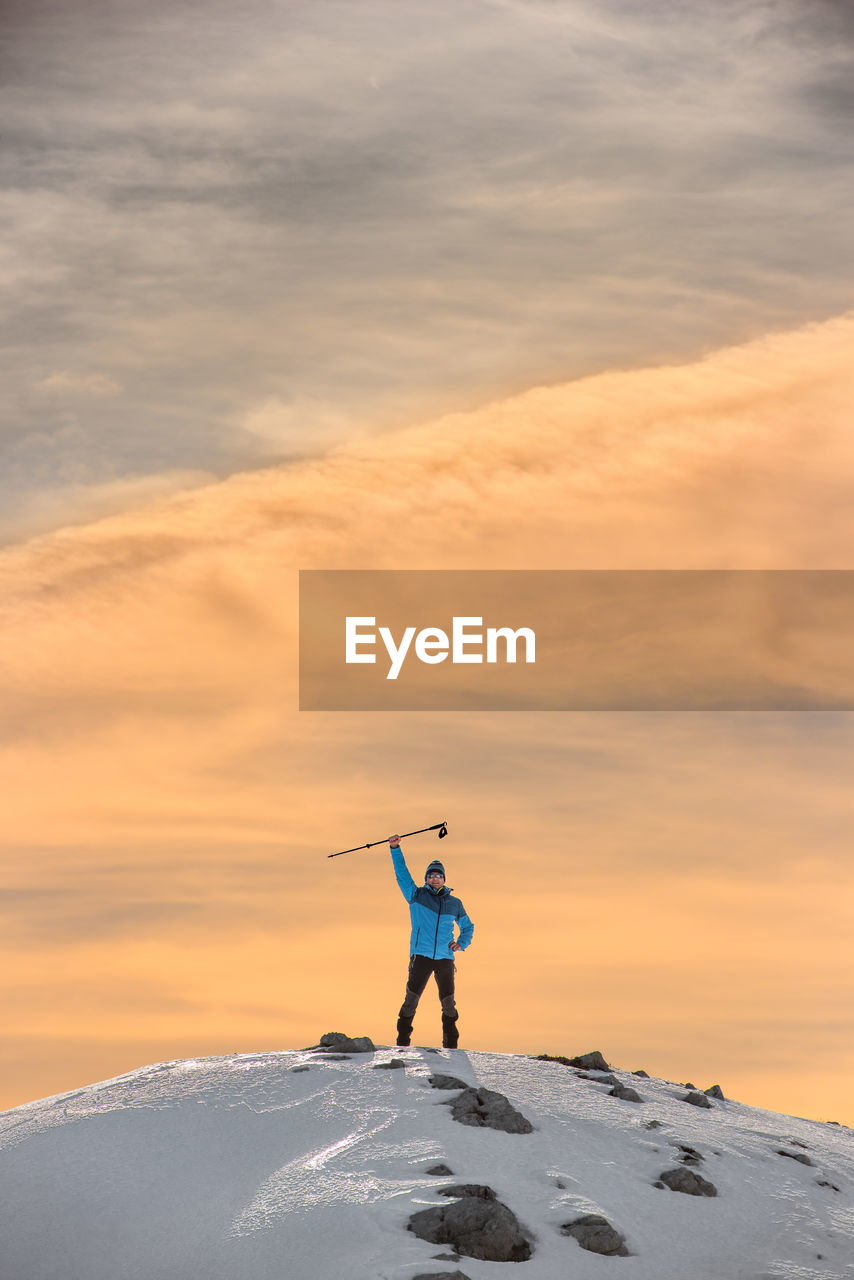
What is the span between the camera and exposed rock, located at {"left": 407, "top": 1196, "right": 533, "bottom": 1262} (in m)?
14.2

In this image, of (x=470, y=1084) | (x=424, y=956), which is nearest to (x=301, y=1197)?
(x=470, y=1084)

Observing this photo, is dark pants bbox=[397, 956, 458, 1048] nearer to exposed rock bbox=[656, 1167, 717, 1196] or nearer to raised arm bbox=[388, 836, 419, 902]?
raised arm bbox=[388, 836, 419, 902]

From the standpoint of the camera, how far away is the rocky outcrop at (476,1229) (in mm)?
14195

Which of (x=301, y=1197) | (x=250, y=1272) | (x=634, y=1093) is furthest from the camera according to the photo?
(x=634, y=1093)

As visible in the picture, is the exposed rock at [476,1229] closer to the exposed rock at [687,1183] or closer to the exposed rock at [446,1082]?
the exposed rock at [687,1183]

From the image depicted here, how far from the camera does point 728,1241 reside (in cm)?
1534

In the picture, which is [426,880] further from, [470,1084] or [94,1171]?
[94,1171]

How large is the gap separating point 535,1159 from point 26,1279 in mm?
6042

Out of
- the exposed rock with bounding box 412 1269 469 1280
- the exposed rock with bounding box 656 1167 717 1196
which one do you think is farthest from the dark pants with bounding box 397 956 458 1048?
the exposed rock with bounding box 412 1269 469 1280

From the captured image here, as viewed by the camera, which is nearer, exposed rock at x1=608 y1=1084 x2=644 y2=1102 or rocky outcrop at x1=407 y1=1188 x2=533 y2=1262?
rocky outcrop at x1=407 y1=1188 x2=533 y2=1262

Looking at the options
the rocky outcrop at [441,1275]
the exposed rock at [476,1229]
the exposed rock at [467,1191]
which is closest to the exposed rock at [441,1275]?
the rocky outcrop at [441,1275]

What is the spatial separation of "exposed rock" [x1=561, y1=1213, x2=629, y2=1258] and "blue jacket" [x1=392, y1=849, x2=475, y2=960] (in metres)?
5.92

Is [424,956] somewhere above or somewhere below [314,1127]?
above

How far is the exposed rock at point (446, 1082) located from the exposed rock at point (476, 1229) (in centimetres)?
349
